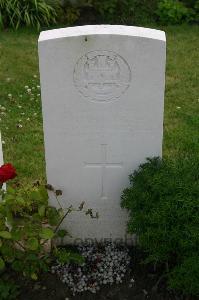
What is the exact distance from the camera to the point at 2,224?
355cm

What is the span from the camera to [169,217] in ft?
11.5

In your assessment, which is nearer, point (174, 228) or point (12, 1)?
point (174, 228)

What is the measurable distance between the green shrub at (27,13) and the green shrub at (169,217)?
5.16m

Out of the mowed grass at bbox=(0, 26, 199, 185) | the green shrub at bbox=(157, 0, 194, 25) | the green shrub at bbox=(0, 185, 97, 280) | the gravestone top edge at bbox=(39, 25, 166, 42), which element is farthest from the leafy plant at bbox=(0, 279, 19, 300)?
the green shrub at bbox=(157, 0, 194, 25)

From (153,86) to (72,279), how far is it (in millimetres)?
1354

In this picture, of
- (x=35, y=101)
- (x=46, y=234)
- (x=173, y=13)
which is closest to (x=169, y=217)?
(x=46, y=234)

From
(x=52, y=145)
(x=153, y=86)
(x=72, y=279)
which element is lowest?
(x=72, y=279)

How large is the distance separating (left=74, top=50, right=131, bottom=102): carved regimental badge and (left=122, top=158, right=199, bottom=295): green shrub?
552 millimetres

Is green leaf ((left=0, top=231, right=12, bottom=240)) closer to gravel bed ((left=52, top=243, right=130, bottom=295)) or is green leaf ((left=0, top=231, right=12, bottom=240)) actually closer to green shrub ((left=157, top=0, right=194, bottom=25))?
gravel bed ((left=52, top=243, right=130, bottom=295))

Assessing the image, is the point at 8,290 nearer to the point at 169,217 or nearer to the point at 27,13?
the point at 169,217

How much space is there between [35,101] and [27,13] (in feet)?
8.55

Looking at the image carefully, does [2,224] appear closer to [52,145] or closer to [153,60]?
[52,145]

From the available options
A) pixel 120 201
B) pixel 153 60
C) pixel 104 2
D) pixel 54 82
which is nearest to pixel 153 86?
pixel 153 60

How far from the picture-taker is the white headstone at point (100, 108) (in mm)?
3564
